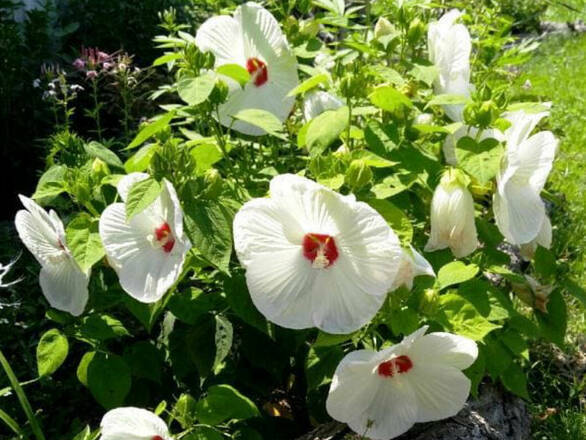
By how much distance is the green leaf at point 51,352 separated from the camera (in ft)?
6.35

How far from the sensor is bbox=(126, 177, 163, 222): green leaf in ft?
5.34

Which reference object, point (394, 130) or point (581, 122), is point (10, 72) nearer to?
point (394, 130)

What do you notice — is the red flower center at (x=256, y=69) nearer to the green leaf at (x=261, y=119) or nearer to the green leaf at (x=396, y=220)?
the green leaf at (x=261, y=119)

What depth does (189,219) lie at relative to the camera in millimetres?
1715

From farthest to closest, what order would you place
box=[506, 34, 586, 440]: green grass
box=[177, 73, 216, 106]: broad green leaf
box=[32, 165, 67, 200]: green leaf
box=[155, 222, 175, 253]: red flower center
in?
1. box=[506, 34, 586, 440]: green grass
2. box=[32, 165, 67, 200]: green leaf
3. box=[155, 222, 175, 253]: red flower center
4. box=[177, 73, 216, 106]: broad green leaf

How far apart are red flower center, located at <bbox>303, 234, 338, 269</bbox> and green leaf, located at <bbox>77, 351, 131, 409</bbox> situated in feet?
1.86

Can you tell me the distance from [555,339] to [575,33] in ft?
17.8

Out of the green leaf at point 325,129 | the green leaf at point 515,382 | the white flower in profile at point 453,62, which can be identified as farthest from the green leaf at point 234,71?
the green leaf at point 515,382

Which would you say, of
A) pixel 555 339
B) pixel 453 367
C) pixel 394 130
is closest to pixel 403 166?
pixel 394 130

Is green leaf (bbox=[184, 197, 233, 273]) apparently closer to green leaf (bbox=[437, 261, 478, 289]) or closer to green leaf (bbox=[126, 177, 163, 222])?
green leaf (bbox=[126, 177, 163, 222])

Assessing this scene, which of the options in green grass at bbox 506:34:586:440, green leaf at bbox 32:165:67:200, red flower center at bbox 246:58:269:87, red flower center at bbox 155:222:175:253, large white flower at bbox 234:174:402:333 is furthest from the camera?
green grass at bbox 506:34:586:440


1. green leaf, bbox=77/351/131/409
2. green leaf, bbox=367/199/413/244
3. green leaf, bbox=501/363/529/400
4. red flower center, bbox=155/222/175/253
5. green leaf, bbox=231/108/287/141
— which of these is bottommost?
green leaf, bbox=501/363/529/400

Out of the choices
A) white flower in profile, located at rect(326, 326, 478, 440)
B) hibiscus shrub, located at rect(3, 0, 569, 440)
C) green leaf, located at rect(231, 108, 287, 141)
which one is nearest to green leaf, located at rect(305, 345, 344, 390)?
hibiscus shrub, located at rect(3, 0, 569, 440)

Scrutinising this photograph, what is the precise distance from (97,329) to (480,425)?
0.93 metres
